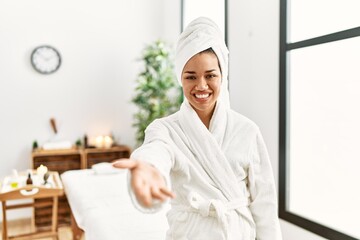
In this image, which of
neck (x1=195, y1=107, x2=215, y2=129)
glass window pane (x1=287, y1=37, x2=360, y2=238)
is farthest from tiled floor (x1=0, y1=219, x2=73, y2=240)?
neck (x1=195, y1=107, x2=215, y2=129)

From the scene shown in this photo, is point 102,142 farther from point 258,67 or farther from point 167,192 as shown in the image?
point 167,192

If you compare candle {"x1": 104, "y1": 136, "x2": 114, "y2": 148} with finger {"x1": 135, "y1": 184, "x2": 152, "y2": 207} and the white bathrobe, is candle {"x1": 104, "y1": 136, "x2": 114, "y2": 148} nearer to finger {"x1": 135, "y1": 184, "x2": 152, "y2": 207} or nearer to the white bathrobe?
the white bathrobe

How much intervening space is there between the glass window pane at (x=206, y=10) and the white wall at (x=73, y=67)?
15 centimetres

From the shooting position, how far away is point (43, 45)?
4.18 meters

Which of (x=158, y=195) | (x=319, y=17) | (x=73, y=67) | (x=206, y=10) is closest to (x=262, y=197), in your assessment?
(x=158, y=195)

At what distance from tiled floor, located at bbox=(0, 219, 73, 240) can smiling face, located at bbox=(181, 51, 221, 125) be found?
10.1ft

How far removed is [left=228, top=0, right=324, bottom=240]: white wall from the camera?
2.65 metres

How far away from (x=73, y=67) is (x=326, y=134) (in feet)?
10.2

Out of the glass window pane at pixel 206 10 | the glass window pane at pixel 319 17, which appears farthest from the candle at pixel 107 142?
the glass window pane at pixel 319 17

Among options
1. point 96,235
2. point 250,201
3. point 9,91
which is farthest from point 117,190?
point 9,91

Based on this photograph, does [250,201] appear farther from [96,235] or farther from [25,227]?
[25,227]

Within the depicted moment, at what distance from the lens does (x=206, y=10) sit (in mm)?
4051

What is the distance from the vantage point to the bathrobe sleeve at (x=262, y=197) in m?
1.04

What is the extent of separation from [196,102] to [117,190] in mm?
1955
